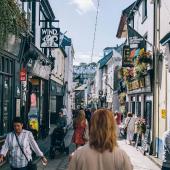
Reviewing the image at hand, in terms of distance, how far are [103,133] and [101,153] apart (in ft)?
0.62

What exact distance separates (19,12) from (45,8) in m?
14.3

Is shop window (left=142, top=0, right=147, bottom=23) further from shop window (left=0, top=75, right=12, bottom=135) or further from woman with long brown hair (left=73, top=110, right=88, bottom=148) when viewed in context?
woman with long brown hair (left=73, top=110, right=88, bottom=148)

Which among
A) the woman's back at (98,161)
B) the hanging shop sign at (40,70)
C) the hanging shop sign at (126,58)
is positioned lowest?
the woman's back at (98,161)

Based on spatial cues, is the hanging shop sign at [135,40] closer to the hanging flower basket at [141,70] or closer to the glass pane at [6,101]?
the hanging flower basket at [141,70]

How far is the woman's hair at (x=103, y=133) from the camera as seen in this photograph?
173 inches

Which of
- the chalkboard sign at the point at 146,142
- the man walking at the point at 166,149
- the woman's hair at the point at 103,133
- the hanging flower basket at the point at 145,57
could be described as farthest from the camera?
the hanging flower basket at the point at 145,57

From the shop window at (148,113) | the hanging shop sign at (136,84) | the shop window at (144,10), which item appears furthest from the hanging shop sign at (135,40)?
the shop window at (148,113)

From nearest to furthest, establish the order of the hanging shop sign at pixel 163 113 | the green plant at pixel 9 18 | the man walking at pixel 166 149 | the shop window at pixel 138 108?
the man walking at pixel 166 149
the green plant at pixel 9 18
the hanging shop sign at pixel 163 113
the shop window at pixel 138 108

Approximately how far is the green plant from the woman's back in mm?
5678

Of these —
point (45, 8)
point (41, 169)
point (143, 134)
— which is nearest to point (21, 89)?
point (41, 169)

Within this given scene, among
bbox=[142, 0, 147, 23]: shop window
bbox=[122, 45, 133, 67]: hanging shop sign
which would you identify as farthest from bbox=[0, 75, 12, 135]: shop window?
bbox=[142, 0, 147, 23]: shop window

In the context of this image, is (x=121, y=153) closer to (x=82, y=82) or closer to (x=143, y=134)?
(x=143, y=134)

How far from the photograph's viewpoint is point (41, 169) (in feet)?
44.8

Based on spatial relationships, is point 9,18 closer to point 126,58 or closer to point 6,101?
point 6,101
